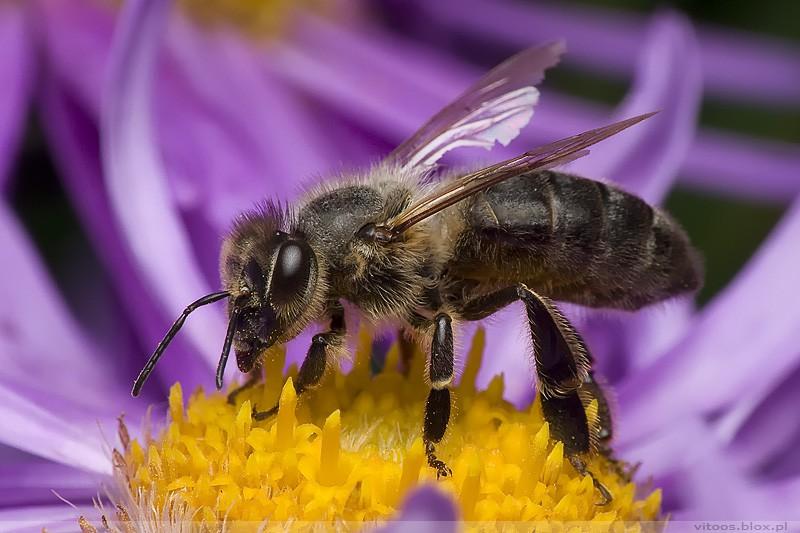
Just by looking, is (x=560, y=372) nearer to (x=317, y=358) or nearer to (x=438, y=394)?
(x=438, y=394)

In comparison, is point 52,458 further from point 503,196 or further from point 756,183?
point 756,183

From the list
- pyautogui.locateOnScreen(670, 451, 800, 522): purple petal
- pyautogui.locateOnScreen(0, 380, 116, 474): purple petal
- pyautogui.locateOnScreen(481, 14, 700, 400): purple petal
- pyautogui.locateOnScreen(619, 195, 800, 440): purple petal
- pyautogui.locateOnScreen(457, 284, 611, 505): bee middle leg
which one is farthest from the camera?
pyautogui.locateOnScreen(481, 14, 700, 400): purple petal

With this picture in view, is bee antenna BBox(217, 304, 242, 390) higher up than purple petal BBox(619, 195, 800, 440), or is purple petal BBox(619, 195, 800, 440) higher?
bee antenna BBox(217, 304, 242, 390)

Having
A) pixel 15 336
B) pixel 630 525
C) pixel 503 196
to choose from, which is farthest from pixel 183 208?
pixel 630 525

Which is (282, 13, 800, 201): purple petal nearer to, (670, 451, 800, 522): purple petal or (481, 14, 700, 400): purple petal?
(481, 14, 700, 400): purple petal

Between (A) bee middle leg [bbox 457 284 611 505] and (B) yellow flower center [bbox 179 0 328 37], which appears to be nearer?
(A) bee middle leg [bbox 457 284 611 505]

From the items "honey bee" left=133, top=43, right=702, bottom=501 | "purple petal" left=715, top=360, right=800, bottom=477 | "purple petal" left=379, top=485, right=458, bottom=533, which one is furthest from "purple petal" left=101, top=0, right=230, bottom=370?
"purple petal" left=379, top=485, right=458, bottom=533
